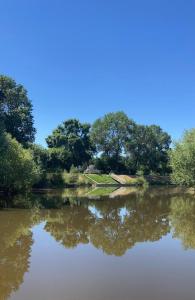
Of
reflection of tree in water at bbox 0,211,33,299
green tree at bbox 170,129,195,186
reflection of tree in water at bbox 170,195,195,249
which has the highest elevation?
green tree at bbox 170,129,195,186

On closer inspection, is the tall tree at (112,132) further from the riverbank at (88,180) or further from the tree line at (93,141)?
the riverbank at (88,180)

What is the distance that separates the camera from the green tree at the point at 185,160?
122ft

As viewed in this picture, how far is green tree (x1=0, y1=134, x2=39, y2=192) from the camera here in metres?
29.4

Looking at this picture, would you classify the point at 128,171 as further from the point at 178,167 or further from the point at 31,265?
the point at 31,265

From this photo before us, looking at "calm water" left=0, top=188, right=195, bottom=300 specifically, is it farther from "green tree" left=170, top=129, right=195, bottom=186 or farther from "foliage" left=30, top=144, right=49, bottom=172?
"foliage" left=30, top=144, right=49, bottom=172

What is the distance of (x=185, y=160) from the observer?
123 ft

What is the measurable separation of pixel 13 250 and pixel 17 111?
41.0 meters

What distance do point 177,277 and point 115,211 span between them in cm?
1432

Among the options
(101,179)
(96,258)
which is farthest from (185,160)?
(96,258)

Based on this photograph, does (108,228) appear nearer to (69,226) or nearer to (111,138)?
(69,226)

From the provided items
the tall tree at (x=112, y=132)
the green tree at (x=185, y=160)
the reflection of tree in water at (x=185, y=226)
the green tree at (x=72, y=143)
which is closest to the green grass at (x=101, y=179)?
the green tree at (x=72, y=143)

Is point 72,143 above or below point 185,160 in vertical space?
above

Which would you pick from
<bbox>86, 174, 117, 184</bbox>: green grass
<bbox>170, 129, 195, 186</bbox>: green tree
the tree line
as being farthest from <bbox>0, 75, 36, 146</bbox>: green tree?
<bbox>170, 129, 195, 186</bbox>: green tree

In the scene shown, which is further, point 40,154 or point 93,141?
point 93,141
